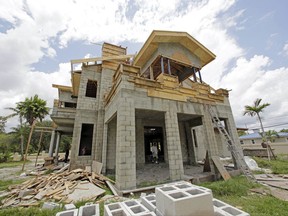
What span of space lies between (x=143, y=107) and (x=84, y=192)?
428 cm

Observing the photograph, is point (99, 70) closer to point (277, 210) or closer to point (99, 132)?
point (99, 132)

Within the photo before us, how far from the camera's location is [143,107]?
646cm

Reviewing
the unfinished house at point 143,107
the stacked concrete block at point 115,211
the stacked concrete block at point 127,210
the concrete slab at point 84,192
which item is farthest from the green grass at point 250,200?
the concrete slab at point 84,192

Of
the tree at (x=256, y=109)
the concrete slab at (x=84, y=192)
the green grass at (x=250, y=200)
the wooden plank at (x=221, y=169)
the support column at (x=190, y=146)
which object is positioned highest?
the tree at (x=256, y=109)

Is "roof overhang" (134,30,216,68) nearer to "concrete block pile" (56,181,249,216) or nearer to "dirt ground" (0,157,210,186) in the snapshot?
"dirt ground" (0,157,210,186)

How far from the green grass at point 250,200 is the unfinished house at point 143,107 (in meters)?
1.80

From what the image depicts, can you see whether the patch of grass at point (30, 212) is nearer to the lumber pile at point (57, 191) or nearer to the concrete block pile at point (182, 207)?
the lumber pile at point (57, 191)

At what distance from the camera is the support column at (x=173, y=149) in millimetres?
6259

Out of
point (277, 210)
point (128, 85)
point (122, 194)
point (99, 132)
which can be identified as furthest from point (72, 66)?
point (277, 210)

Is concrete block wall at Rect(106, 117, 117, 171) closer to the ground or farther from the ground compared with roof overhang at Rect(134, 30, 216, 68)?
closer to the ground

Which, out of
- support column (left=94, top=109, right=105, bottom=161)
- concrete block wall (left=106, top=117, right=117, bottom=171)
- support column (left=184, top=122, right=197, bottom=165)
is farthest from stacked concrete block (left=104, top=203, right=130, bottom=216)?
support column (left=184, top=122, right=197, bottom=165)

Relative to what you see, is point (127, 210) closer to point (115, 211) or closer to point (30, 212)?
point (115, 211)

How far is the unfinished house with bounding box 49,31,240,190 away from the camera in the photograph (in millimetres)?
6047

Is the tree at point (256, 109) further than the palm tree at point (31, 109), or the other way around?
the palm tree at point (31, 109)
